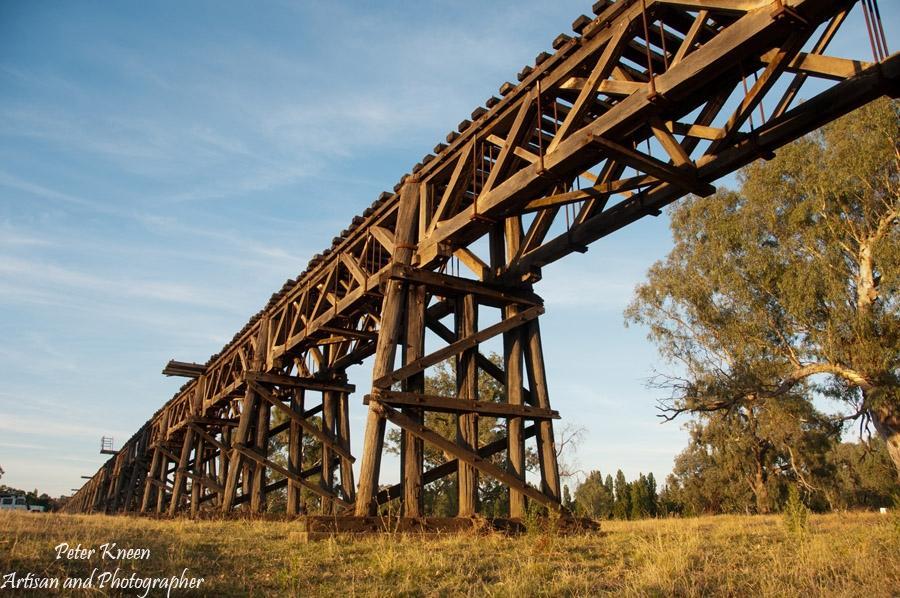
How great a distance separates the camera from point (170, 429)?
2861cm

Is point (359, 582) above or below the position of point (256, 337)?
below

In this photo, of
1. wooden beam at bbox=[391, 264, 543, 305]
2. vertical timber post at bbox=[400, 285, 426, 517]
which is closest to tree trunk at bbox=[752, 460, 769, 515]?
wooden beam at bbox=[391, 264, 543, 305]

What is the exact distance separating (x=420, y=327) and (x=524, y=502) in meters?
2.81

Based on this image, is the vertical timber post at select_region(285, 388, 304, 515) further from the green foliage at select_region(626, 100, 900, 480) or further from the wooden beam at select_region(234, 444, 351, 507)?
the green foliage at select_region(626, 100, 900, 480)

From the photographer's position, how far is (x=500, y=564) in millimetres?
5785

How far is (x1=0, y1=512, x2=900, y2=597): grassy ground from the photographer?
→ 4.78m

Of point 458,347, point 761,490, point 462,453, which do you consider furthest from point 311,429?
point 761,490

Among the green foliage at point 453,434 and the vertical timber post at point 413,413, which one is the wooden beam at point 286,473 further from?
the green foliage at point 453,434

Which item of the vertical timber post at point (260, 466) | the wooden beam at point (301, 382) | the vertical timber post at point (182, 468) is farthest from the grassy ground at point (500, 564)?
the vertical timber post at point (182, 468)

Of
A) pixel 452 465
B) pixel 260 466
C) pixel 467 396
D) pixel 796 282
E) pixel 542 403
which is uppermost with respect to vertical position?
pixel 796 282

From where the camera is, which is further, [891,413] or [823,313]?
[823,313]

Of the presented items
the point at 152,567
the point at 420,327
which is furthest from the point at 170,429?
the point at 152,567

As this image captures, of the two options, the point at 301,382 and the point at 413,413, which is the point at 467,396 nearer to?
the point at 413,413

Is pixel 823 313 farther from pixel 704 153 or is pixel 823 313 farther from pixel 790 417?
pixel 704 153
